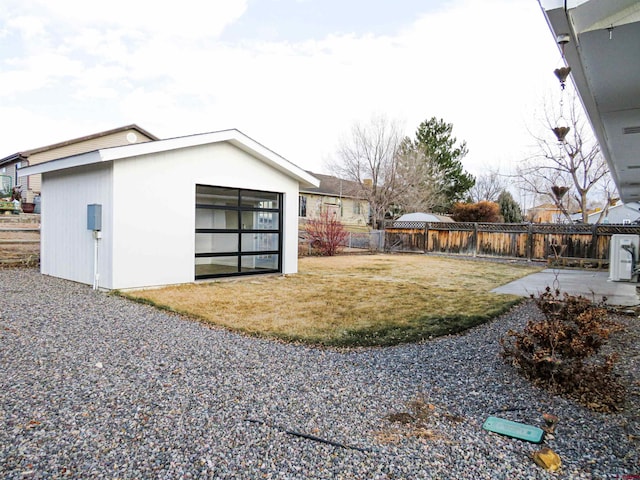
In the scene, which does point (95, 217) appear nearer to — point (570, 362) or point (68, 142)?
point (570, 362)

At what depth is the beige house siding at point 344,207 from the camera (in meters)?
26.4

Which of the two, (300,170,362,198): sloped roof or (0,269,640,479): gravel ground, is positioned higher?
(300,170,362,198): sloped roof

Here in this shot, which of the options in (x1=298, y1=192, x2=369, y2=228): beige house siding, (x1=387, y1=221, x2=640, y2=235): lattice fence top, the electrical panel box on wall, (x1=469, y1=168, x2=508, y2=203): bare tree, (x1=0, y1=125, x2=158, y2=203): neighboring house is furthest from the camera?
(x1=469, y1=168, x2=508, y2=203): bare tree

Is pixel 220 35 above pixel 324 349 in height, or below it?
above

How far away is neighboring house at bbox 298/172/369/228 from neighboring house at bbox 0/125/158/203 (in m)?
9.99

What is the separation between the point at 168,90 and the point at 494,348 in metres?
13.2

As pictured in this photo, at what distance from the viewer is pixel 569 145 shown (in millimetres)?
19859

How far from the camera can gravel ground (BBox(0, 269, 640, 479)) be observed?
233 centimetres

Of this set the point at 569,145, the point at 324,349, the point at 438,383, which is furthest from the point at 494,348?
the point at 569,145

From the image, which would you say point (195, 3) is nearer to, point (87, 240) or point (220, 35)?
point (220, 35)

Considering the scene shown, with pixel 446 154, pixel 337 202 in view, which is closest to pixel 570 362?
pixel 337 202

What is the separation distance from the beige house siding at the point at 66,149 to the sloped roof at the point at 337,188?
10.5 m

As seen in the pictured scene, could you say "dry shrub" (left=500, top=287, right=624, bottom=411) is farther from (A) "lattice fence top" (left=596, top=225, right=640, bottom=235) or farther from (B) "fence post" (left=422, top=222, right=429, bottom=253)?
(B) "fence post" (left=422, top=222, right=429, bottom=253)

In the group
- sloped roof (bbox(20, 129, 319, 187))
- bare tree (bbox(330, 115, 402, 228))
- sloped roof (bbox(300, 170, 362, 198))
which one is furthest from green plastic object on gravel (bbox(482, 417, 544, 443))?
sloped roof (bbox(300, 170, 362, 198))
